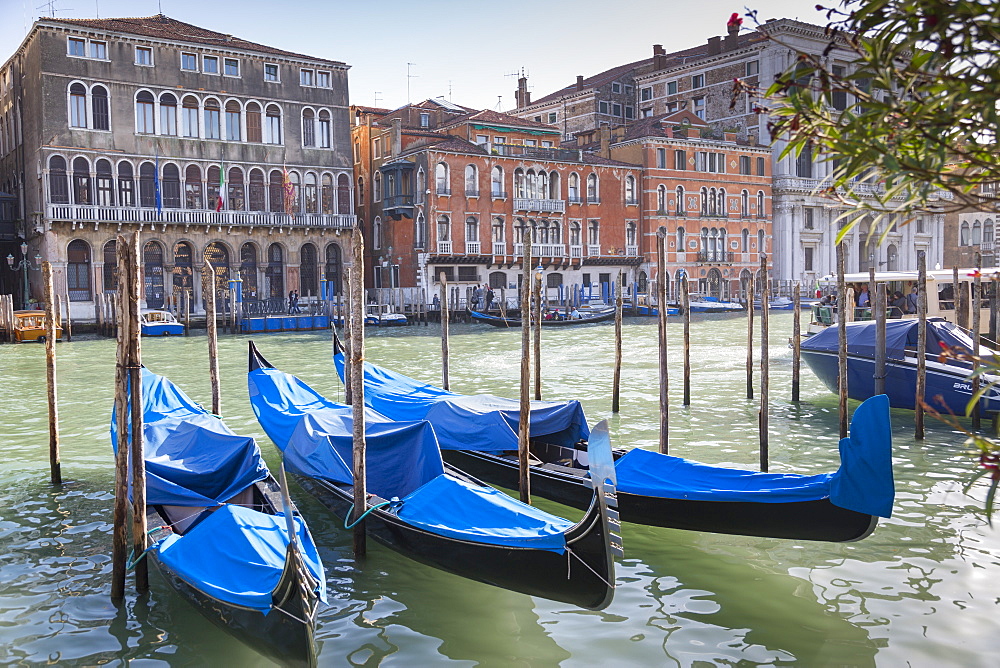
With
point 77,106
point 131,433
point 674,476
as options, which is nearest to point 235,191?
point 77,106

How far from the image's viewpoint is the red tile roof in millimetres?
23125

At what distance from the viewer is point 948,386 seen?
8.38m

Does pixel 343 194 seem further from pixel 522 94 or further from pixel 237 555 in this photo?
pixel 237 555

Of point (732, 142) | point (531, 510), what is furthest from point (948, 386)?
point (732, 142)

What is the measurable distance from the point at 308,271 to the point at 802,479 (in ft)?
77.6

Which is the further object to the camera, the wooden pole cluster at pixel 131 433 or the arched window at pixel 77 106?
the arched window at pixel 77 106

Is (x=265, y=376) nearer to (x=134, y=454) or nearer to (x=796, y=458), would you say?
(x=134, y=454)

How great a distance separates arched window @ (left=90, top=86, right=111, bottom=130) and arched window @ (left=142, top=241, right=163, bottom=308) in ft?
10.8

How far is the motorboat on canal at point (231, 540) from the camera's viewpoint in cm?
347

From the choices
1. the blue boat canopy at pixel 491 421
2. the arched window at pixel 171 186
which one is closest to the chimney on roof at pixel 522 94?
the arched window at pixel 171 186

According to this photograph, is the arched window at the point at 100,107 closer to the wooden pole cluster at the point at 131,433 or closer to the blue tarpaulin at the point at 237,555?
the wooden pole cluster at the point at 131,433

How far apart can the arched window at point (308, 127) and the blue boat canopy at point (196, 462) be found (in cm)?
2161

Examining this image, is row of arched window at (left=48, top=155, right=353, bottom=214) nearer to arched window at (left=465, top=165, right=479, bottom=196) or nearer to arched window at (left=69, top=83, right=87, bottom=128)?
arched window at (left=69, top=83, right=87, bottom=128)

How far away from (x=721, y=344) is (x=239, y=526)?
50.5 ft
